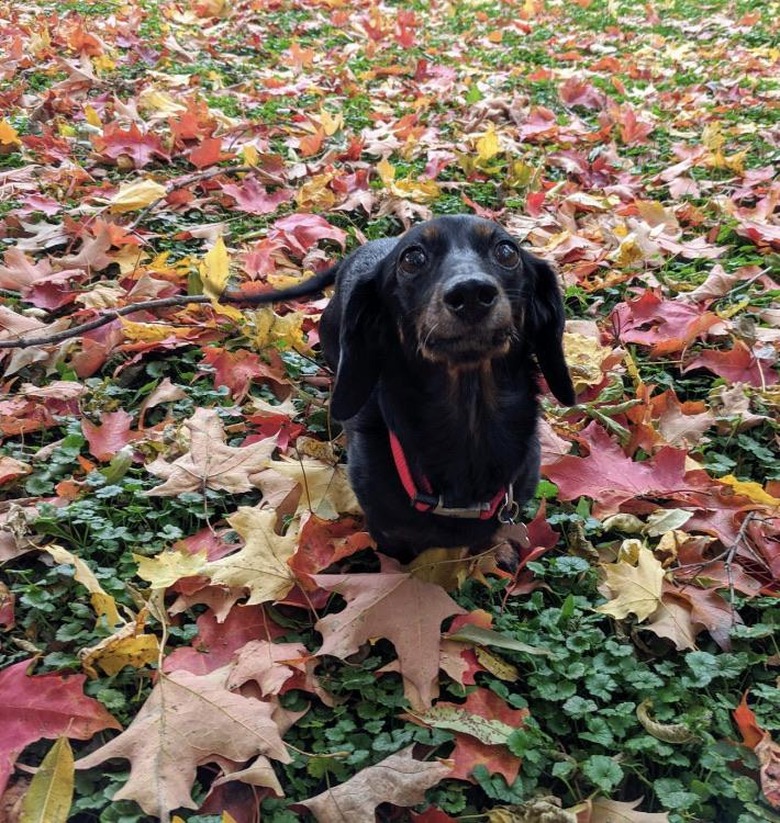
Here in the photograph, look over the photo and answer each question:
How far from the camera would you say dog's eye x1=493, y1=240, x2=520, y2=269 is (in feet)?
6.89

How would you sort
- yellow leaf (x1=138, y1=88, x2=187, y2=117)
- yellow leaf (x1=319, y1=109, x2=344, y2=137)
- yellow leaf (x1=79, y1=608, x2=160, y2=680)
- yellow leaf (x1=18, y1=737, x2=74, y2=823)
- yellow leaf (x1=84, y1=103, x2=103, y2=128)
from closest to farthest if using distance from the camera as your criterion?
yellow leaf (x1=18, y1=737, x2=74, y2=823), yellow leaf (x1=79, y1=608, x2=160, y2=680), yellow leaf (x1=84, y1=103, x2=103, y2=128), yellow leaf (x1=319, y1=109, x2=344, y2=137), yellow leaf (x1=138, y1=88, x2=187, y2=117)

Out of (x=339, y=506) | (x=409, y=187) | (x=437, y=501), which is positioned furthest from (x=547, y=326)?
(x=409, y=187)

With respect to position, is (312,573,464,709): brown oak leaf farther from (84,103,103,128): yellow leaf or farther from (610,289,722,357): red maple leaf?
(84,103,103,128): yellow leaf

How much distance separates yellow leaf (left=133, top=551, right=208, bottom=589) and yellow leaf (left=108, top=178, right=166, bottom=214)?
7.39 feet

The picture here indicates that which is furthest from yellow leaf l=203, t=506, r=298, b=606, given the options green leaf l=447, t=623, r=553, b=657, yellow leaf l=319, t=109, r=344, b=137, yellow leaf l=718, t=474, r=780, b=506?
yellow leaf l=319, t=109, r=344, b=137

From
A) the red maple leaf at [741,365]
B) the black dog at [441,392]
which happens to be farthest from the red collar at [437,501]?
the red maple leaf at [741,365]

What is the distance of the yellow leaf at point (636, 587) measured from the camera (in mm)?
1863

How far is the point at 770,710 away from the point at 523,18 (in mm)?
8575

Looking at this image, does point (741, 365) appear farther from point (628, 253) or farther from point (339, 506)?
point (339, 506)

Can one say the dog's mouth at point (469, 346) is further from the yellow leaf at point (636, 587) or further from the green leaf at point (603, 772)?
the green leaf at point (603, 772)

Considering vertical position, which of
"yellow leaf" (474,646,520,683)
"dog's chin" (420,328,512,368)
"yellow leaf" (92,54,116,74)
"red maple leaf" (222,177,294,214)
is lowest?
"yellow leaf" (474,646,520,683)

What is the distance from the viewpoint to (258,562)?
196cm

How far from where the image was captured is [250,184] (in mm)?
3926

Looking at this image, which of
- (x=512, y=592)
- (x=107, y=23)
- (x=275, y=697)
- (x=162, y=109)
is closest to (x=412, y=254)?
(x=512, y=592)
